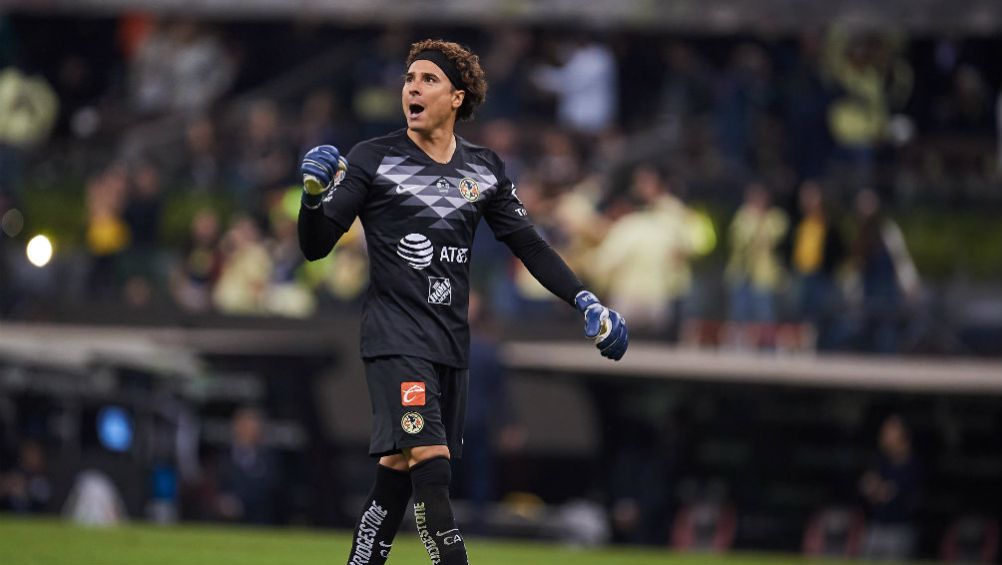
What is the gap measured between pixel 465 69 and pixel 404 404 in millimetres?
1500

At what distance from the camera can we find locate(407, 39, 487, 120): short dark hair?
24.2ft

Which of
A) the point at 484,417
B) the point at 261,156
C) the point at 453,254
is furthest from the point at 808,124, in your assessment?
the point at 453,254

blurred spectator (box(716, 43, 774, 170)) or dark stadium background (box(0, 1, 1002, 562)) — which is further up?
blurred spectator (box(716, 43, 774, 170))

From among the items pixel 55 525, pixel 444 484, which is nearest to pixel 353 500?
pixel 55 525

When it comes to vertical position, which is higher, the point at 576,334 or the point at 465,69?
the point at 465,69

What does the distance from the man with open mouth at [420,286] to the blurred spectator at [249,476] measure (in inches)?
400

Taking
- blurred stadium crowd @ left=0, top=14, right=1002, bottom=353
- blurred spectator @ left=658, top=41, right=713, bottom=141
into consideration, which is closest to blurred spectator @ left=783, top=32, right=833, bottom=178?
blurred stadium crowd @ left=0, top=14, right=1002, bottom=353

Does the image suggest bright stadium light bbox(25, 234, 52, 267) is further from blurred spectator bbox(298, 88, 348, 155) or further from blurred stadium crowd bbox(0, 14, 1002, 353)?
blurred spectator bbox(298, 88, 348, 155)

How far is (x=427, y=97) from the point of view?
7215 mm

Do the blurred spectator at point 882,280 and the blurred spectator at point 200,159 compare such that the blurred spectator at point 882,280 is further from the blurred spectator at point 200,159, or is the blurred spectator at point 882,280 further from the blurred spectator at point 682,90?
the blurred spectator at point 200,159

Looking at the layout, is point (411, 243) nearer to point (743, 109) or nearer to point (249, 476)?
point (249, 476)

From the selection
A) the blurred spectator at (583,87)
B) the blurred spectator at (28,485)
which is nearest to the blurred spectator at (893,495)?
the blurred spectator at (583,87)

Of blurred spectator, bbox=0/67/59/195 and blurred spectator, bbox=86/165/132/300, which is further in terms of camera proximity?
blurred spectator, bbox=0/67/59/195

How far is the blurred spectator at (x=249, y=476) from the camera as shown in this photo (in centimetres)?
1727
